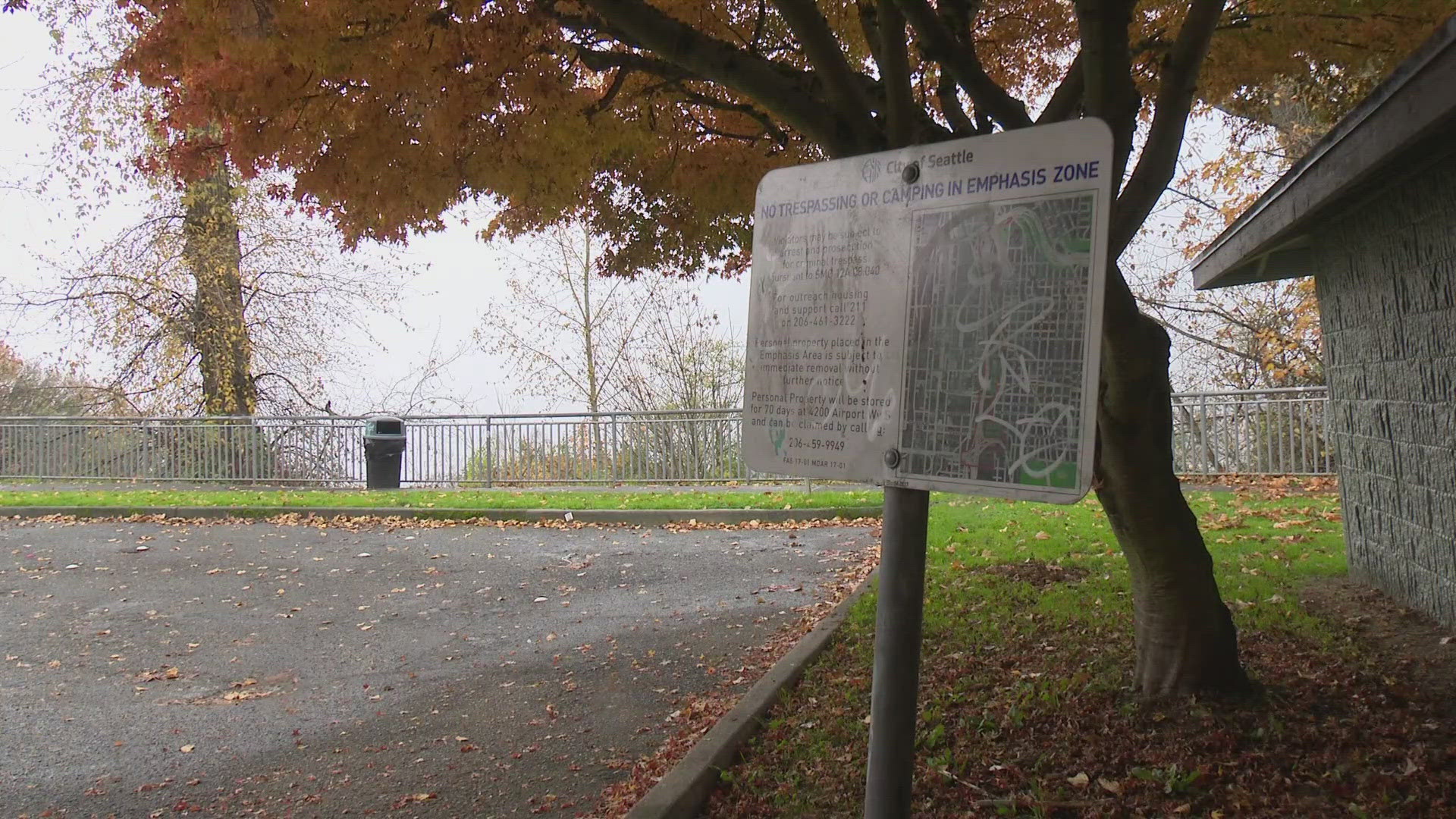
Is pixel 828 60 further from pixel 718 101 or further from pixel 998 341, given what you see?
pixel 718 101

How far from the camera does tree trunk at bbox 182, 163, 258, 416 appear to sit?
20.5 metres

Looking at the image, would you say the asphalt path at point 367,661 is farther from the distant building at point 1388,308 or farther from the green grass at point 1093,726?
the distant building at point 1388,308

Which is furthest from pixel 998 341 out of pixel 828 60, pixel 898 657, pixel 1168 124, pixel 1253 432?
pixel 1253 432

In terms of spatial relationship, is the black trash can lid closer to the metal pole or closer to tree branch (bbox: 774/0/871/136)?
tree branch (bbox: 774/0/871/136)

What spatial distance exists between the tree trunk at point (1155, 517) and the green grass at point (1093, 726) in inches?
7.3

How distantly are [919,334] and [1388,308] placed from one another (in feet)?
17.8

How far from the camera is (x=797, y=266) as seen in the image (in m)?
2.41

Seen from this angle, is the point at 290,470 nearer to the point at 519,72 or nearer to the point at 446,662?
the point at 446,662

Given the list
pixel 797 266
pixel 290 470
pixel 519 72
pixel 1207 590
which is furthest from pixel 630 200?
pixel 290 470

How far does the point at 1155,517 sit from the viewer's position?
4438mm

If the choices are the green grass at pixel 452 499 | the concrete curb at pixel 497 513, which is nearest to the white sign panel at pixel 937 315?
the concrete curb at pixel 497 513

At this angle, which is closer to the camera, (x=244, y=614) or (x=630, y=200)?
(x=244, y=614)

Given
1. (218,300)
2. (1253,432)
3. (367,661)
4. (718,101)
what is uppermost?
(218,300)

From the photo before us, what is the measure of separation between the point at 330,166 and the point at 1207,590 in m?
5.62
